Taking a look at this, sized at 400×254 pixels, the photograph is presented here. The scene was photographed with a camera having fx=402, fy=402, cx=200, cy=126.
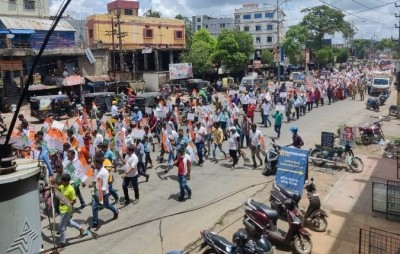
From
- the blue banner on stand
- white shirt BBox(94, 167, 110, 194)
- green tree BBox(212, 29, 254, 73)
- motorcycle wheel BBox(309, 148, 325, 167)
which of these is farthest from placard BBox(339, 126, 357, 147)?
green tree BBox(212, 29, 254, 73)

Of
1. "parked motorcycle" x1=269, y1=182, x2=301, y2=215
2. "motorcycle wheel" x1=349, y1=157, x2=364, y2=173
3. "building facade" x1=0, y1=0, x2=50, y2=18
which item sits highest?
"building facade" x1=0, y1=0, x2=50, y2=18

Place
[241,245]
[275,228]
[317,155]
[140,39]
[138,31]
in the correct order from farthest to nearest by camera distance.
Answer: [140,39], [138,31], [317,155], [275,228], [241,245]

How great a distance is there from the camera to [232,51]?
46750 mm

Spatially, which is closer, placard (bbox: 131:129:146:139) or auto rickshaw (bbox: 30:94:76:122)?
placard (bbox: 131:129:146:139)

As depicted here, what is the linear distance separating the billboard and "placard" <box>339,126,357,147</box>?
91.2ft

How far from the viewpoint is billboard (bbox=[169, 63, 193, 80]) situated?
40.8m

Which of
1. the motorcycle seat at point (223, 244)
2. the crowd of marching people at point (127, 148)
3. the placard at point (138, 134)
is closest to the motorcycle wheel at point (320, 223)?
the motorcycle seat at point (223, 244)

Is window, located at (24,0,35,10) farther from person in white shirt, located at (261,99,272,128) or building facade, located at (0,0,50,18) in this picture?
person in white shirt, located at (261,99,272,128)

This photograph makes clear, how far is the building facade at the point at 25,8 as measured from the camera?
38562mm

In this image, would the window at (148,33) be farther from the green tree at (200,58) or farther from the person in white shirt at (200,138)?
the person in white shirt at (200,138)

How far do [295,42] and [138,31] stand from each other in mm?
30897

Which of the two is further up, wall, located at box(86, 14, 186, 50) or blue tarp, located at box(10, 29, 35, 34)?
wall, located at box(86, 14, 186, 50)

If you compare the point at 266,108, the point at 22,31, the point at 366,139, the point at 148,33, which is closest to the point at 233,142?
the point at 366,139

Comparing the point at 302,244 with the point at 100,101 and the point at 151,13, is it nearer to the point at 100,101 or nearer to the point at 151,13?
the point at 100,101
